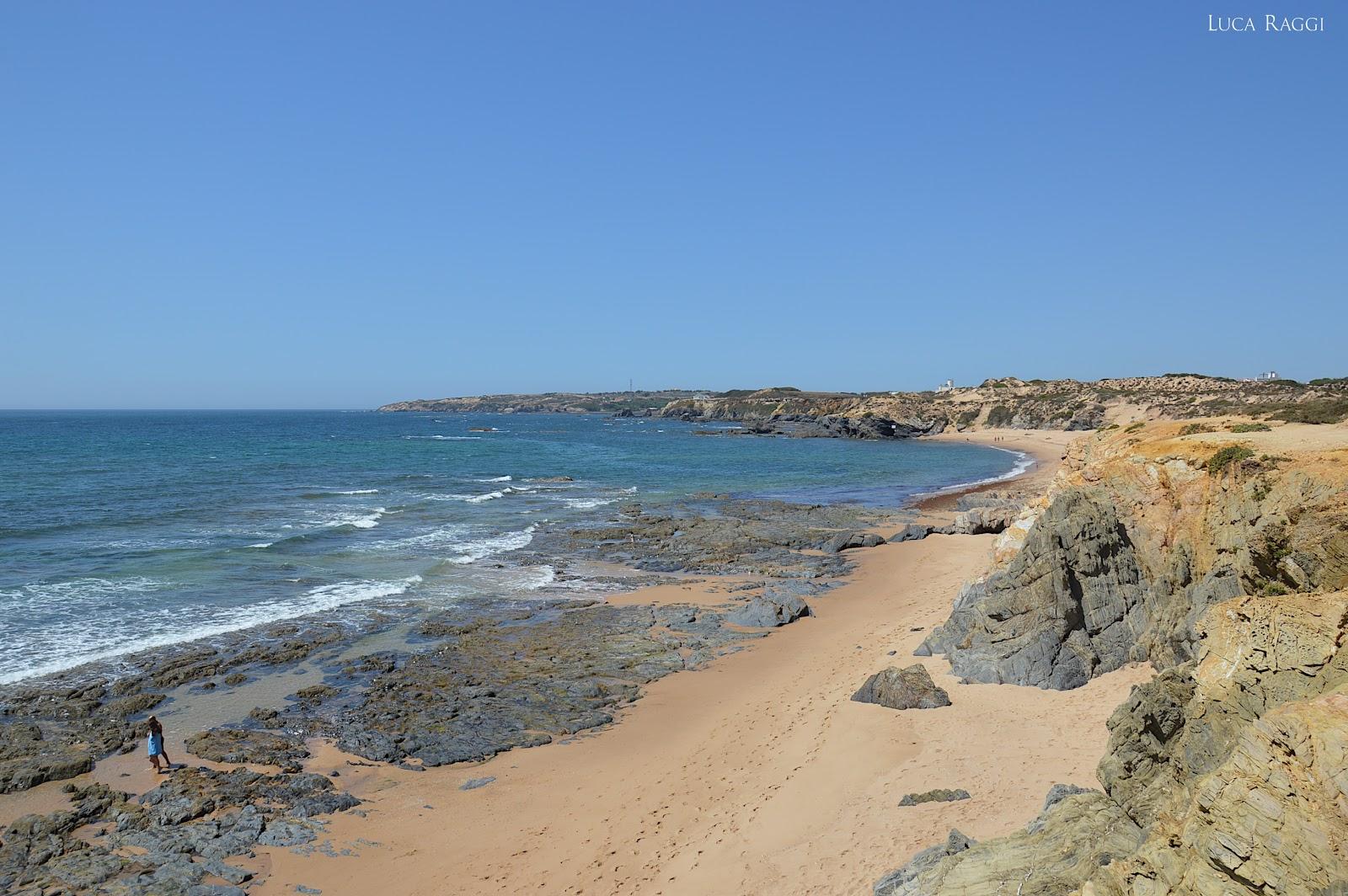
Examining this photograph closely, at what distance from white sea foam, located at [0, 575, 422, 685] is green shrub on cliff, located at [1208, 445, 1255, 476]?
76.2ft

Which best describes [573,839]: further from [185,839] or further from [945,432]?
[945,432]

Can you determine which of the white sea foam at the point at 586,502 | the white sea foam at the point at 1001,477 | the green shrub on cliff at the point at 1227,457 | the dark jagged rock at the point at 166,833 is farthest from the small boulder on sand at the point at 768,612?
the white sea foam at the point at 1001,477

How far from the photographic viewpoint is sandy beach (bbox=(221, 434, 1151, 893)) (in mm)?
10695

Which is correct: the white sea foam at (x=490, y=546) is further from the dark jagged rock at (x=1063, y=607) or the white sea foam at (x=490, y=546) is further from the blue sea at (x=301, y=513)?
the dark jagged rock at (x=1063, y=607)

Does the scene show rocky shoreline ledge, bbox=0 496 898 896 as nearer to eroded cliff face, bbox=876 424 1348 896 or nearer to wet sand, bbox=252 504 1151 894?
wet sand, bbox=252 504 1151 894

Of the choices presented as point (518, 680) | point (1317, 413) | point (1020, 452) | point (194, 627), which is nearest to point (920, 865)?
point (518, 680)

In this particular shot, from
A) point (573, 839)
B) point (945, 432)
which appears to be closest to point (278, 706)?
point (573, 839)

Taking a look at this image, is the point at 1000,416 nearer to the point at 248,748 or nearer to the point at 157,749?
the point at 248,748

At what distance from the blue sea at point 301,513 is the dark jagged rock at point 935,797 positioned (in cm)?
1789

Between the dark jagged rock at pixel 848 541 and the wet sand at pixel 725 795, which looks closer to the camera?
the wet sand at pixel 725 795

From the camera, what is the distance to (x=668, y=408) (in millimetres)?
180500

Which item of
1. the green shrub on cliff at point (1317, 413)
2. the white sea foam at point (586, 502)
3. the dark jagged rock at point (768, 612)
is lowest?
the dark jagged rock at point (768, 612)

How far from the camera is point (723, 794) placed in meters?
13.0

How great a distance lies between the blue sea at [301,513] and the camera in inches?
962
